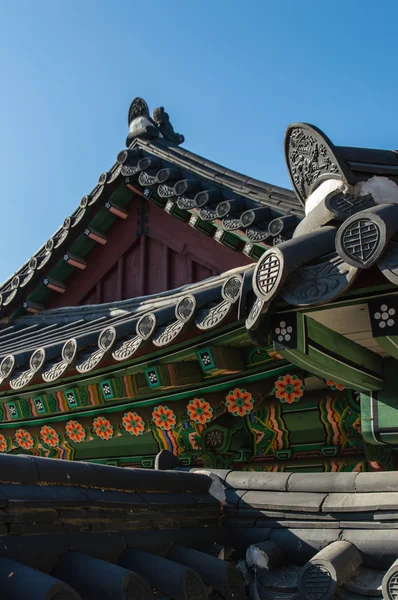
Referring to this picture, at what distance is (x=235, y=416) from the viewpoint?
5.98 meters

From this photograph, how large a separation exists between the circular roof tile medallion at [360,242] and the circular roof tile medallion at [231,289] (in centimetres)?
129

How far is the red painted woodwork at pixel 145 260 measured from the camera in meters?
8.27

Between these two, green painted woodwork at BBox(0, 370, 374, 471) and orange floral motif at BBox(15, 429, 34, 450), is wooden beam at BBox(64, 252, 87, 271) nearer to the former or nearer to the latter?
orange floral motif at BBox(15, 429, 34, 450)

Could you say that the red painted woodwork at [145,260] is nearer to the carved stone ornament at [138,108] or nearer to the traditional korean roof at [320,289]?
the carved stone ornament at [138,108]

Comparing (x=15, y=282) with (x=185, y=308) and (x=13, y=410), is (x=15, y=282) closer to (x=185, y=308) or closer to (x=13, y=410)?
(x=13, y=410)

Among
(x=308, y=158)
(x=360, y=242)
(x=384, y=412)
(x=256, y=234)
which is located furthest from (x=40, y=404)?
(x=360, y=242)

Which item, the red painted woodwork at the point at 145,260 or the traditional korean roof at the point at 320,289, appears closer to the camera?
the traditional korean roof at the point at 320,289

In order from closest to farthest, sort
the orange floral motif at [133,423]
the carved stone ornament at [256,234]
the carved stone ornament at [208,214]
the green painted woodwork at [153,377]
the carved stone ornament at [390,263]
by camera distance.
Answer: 1. the carved stone ornament at [390,263]
2. the green painted woodwork at [153,377]
3. the orange floral motif at [133,423]
4. the carved stone ornament at [256,234]
5. the carved stone ornament at [208,214]

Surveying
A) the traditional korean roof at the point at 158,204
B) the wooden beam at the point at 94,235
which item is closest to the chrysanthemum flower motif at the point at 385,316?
the traditional korean roof at the point at 158,204

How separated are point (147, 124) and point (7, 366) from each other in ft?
16.7

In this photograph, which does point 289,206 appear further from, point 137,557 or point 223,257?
point 137,557

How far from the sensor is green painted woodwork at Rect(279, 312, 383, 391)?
11.4 feet

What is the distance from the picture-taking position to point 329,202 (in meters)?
3.70

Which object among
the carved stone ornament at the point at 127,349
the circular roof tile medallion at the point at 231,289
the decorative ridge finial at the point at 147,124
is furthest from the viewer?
the decorative ridge finial at the point at 147,124
